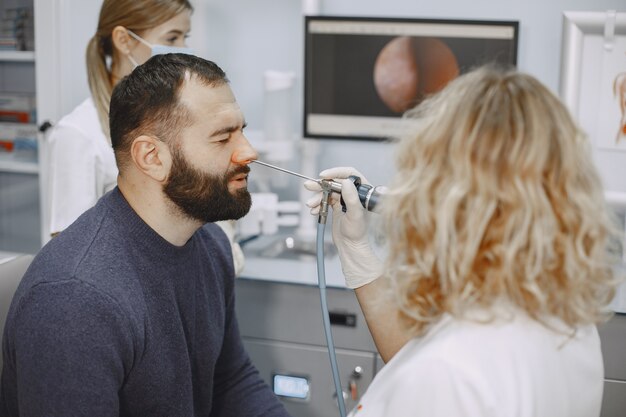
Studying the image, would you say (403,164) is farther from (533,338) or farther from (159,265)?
(159,265)

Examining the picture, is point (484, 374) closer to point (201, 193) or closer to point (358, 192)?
point (358, 192)

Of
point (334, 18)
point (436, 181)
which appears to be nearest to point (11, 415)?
point (436, 181)

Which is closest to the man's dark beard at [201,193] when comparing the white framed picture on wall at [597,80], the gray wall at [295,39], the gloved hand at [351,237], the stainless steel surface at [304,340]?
the gloved hand at [351,237]

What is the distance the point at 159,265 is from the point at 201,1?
1.36 metres

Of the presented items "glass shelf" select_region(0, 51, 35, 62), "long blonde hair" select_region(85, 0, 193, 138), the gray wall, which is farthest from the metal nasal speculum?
"glass shelf" select_region(0, 51, 35, 62)

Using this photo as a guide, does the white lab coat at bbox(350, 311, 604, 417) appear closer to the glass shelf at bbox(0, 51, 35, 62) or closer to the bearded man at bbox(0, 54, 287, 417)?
the bearded man at bbox(0, 54, 287, 417)

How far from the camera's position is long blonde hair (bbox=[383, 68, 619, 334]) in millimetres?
864

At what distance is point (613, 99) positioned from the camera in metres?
2.17

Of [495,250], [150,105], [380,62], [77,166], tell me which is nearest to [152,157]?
[150,105]

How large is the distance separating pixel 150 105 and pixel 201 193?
18cm

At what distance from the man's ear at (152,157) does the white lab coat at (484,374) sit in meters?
0.61

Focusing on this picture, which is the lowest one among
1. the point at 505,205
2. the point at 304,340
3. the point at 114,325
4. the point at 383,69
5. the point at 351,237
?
the point at 304,340

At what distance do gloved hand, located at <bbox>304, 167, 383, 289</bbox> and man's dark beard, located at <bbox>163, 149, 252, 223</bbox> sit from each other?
0.14 meters

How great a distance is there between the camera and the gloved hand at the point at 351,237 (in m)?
1.40
